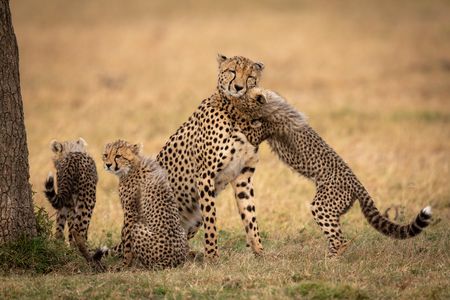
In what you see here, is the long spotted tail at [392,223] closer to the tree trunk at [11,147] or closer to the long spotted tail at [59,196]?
the long spotted tail at [59,196]

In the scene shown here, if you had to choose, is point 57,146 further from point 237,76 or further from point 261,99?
point 261,99

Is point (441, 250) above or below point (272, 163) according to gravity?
below

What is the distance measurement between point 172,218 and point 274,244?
1.27 m

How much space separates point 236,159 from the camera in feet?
20.0

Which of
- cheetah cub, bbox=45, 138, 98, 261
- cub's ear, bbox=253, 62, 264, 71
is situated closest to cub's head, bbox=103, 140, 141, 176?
cheetah cub, bbox=45, 138, 98, 261

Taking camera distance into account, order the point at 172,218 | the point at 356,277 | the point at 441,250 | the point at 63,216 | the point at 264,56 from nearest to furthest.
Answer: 1. the point at 356,277
2. the point at 172,218
3. the point at 441,250
4. the point at 63,216
5. the point at 264,56

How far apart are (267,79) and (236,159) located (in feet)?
34.0

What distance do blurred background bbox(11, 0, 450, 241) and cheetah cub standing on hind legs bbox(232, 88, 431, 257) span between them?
3.42 ft

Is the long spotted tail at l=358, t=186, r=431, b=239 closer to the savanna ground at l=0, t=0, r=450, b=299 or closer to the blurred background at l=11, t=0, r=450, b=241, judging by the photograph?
the savanna ground at l=0, t=0, r=450, b=299

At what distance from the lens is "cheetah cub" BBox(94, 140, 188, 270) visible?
5547mm

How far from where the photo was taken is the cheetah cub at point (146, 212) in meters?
5.55

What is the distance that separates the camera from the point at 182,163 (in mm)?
6395

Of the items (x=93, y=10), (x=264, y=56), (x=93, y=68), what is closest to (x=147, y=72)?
(x=93, y=68)

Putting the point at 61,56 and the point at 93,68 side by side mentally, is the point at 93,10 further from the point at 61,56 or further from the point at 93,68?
the point at 93,68
